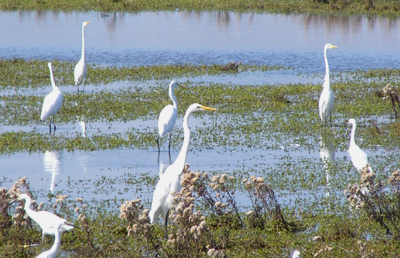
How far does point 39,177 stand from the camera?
11.6 metres

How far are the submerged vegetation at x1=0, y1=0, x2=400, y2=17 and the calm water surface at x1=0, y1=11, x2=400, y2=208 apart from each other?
2.34 feet

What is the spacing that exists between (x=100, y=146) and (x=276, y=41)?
74.3 feet

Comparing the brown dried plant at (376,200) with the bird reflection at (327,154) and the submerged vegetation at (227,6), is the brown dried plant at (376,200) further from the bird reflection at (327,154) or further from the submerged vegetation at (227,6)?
the submerged vegetation at (227,6)

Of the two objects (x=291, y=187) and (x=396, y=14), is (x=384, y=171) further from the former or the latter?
(x=396, y=14)

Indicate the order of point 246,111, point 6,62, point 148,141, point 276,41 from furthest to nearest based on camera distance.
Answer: point 276,41 < point 6,62 < point 246,111 < point 148,141

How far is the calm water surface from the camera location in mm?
12094

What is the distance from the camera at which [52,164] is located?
40.8 feet

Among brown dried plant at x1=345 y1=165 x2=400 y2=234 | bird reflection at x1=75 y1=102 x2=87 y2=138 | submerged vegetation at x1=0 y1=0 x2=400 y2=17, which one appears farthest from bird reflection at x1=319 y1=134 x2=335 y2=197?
submerged vegetation at x1=0 y1=0 x2=400 y2=17

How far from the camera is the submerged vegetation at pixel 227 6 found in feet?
143

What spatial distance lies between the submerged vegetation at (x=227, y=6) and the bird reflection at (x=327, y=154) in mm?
31626

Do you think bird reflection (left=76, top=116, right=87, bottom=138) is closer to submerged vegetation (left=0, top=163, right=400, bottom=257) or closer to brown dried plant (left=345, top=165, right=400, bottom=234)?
submerged vegetation (left=0, top=163, right=400, bottom=257)

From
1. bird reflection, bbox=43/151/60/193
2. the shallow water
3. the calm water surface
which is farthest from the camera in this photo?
the shallow water

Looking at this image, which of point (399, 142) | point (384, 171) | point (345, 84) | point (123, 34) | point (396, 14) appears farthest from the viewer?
point (396, 14)

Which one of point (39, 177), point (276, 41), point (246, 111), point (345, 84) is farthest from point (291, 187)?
point (276, 41)
